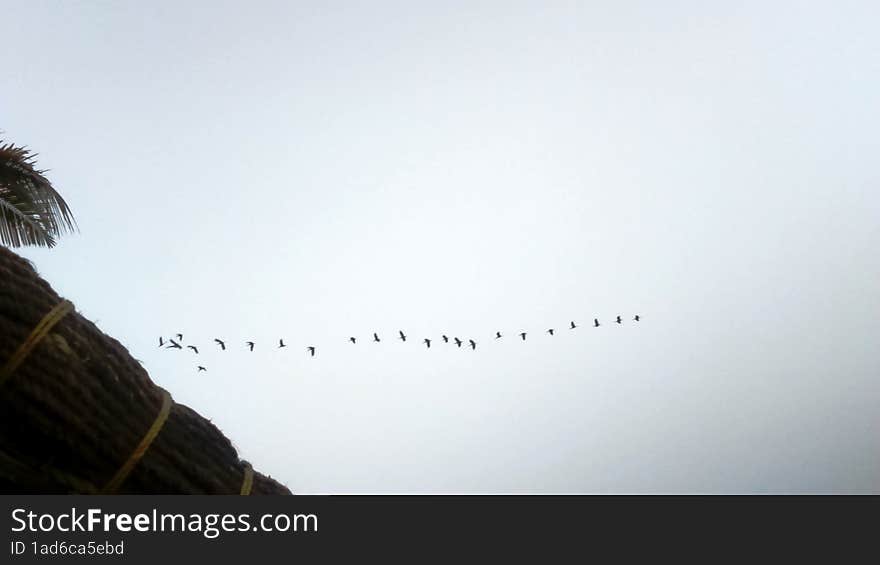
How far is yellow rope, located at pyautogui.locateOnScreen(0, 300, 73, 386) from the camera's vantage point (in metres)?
1.95

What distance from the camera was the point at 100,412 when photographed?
216 cm

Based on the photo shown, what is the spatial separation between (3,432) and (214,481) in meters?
0.79

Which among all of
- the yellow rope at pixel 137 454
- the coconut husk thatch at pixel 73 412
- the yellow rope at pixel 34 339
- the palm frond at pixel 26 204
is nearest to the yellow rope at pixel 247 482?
the coconut husk thatch at pixel 73 412

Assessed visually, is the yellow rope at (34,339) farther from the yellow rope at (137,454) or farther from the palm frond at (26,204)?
A: the palm frond at (26,204)

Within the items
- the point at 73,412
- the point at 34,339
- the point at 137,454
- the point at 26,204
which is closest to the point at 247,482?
the point at 137,454

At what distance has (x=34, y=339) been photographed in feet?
6.65

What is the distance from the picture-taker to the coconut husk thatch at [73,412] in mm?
2006

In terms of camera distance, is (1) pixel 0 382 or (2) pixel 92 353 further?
(2) pixel 92 353

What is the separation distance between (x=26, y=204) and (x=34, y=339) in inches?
175

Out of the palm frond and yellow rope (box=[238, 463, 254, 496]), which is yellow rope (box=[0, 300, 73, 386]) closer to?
yellow rope (box=[238, 463, 254, 496])

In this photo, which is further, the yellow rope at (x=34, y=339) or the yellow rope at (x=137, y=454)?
the yellow rope at (x=137, y=454)

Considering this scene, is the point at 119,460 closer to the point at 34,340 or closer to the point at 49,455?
the point at 49,455
